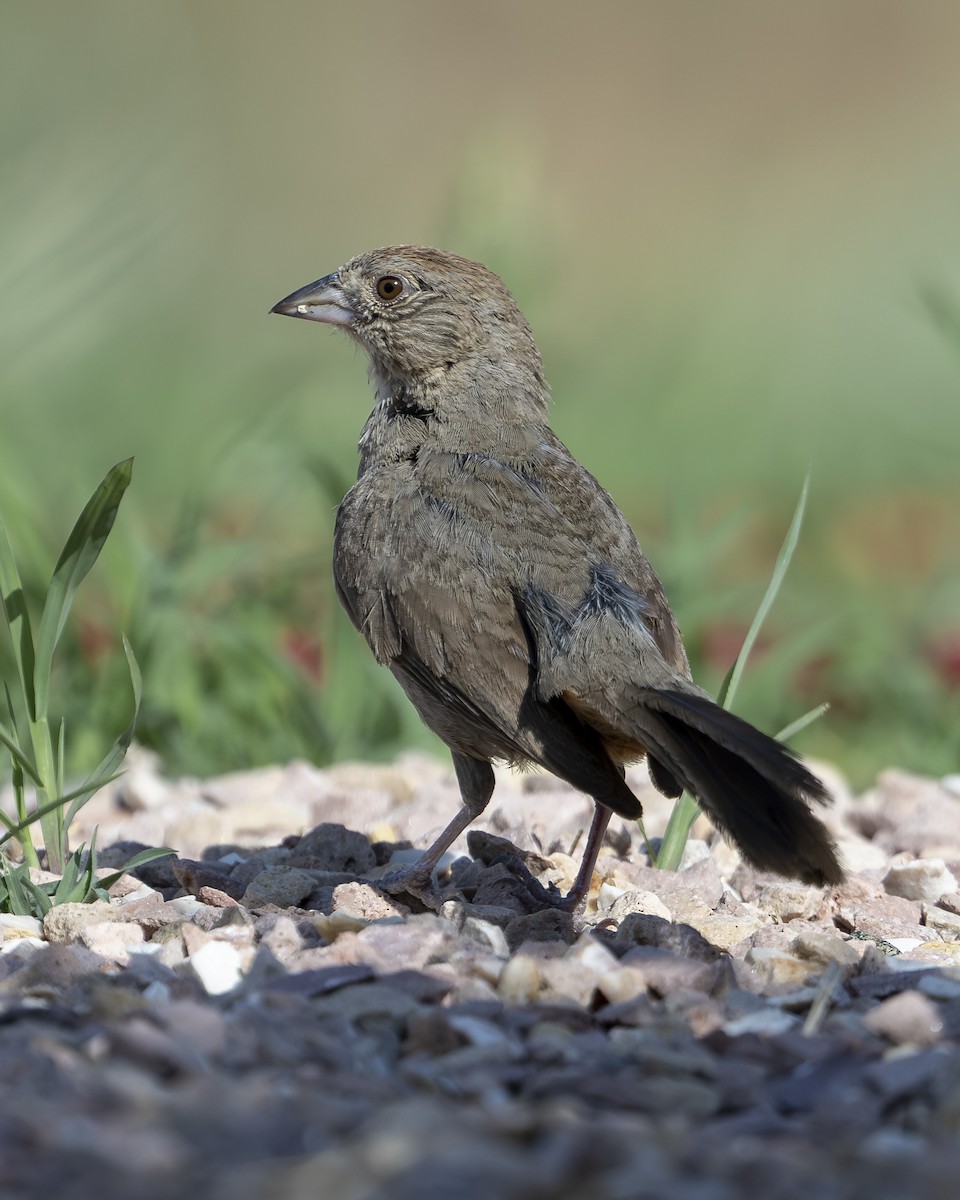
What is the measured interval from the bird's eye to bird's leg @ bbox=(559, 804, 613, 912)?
5.14 ft

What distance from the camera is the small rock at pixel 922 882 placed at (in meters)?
3.63

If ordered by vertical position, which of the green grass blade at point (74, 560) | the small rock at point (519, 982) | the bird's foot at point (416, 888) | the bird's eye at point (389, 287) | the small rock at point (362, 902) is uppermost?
the bird's eye at point (389, 287)

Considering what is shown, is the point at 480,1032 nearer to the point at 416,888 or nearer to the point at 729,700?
the point at 416,888

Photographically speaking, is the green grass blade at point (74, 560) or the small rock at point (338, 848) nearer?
the green grass blade at point (74, 560)

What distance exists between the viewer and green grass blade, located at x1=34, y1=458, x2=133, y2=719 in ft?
10.7

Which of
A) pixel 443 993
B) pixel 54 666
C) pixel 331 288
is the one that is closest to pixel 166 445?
pixel 54 666

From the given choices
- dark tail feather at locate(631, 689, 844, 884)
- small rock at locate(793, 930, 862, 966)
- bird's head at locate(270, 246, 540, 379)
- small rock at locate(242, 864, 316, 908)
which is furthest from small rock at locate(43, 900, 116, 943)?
bird's head at locate(270, 246, 540, 379)

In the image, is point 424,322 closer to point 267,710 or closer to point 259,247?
point 267,710

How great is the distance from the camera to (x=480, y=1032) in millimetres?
2389

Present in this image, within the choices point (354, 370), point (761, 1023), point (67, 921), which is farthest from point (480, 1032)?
point (354, 370)

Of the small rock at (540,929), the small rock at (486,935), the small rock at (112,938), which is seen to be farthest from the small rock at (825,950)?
the small rock at (112,938)

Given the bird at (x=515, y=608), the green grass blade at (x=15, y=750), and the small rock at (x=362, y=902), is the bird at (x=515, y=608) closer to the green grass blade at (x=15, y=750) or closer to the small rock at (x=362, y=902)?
the small rock at (x=362, y=902)

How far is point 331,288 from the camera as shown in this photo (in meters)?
4.62

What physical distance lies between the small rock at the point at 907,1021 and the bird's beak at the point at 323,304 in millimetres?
2696
